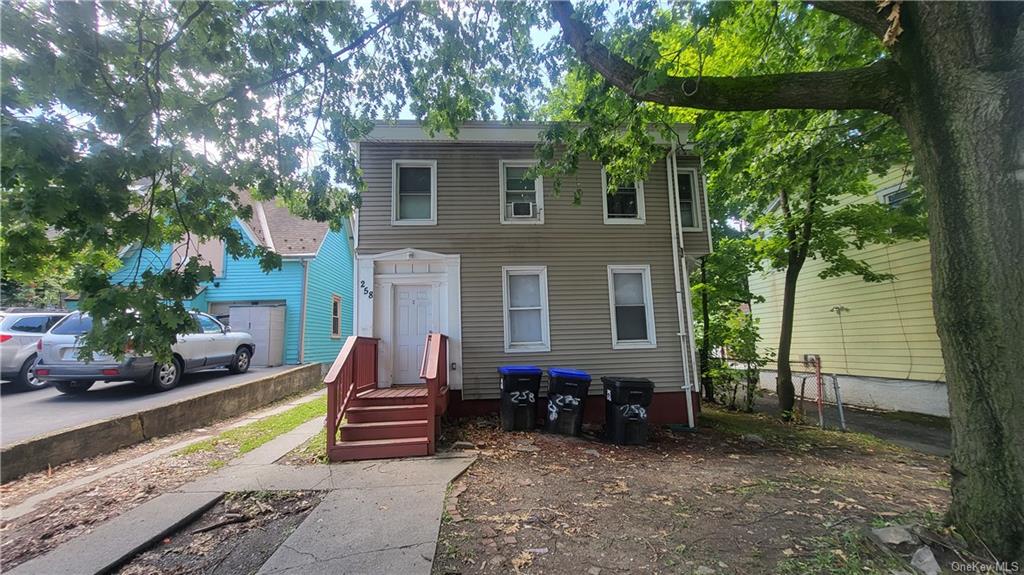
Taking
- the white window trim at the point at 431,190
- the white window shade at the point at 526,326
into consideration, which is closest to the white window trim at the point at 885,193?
the white window shade at the point at 526,326

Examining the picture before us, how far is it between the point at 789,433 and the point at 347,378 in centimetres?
742

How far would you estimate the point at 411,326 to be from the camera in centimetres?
731

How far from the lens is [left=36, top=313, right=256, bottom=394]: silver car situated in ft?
22.7

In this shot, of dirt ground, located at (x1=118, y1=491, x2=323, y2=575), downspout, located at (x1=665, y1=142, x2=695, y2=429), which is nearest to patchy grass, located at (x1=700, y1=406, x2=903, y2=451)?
Answer: downspout, located at (x1=665, y1=142, x2=695, y2=429)

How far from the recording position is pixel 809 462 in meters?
5.32

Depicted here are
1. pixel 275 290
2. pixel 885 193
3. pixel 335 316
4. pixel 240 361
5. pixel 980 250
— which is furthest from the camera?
pixel 335 316

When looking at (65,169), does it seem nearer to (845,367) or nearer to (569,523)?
(569,523)

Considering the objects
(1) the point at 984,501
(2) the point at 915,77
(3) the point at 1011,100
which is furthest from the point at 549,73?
(1) the point at 984,501

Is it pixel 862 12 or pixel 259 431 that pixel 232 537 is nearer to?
pixel 259 431

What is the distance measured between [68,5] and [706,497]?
6.63 m

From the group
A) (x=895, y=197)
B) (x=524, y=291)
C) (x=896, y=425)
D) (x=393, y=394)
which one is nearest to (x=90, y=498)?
(x=393, y=394)

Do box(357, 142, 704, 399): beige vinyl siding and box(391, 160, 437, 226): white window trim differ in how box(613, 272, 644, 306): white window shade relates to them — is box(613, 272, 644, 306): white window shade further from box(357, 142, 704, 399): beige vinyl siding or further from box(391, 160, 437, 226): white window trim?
box(391, 160, 437, 226): white window trim

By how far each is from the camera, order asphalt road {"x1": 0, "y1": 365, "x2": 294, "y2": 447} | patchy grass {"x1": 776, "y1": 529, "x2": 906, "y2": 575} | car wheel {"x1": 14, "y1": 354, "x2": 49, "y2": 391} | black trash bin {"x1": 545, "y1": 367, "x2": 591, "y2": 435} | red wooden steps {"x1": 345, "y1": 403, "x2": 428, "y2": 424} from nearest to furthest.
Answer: patchy grass {"x1": 776, "y1": 529, "x2": 906, "y2": 575}
red wooden steps {"x1": 345, "y1": 403, "x2": 428, "y2": 424}
asphalt road {"x1": 0, "y1": 365, "x2": 294, "y2": 447}
black trash bin {"x1": 545, "y1": 367, "x2": 591, "y2": 435}
car wheel {"x1": 14, "y1": 354, "x2": 49, "y2": 391}

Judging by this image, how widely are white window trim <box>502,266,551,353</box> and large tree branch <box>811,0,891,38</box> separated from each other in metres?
5.05
